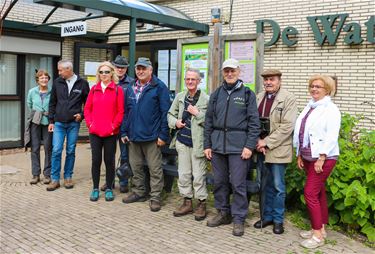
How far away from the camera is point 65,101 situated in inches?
250

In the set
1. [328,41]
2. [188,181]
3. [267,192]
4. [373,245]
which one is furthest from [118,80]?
[328,41]

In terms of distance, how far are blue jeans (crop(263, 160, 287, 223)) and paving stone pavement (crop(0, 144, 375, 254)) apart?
0.71 ft

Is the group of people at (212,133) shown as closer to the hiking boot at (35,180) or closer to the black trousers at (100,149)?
the black trousers at (100,149)

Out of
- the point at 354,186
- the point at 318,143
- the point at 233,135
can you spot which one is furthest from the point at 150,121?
the point at 354,186

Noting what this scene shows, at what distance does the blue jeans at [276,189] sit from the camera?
4.75 m

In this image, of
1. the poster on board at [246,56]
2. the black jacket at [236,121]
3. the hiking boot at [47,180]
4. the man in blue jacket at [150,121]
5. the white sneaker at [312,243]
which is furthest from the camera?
the hiking boot at [47,180]

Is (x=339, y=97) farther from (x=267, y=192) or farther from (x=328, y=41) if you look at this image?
(x=267, y=192)

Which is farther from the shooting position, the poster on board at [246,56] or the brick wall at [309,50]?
the brick wall at [309,50]

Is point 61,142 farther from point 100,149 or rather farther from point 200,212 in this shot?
point 200,212

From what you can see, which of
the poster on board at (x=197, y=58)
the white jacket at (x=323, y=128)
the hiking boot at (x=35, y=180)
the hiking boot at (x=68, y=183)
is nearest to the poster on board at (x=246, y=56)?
the poster on board at (x=197, y=58)

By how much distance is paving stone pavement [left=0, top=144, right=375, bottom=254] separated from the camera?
430cm

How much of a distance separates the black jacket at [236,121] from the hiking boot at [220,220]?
Result: 78 cm

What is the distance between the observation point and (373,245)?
4586mm

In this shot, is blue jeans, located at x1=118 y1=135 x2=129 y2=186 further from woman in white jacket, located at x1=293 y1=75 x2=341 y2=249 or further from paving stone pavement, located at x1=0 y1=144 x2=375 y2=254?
woman in white jacket, located at x1=293 y1=75 x2=341 y2=249
